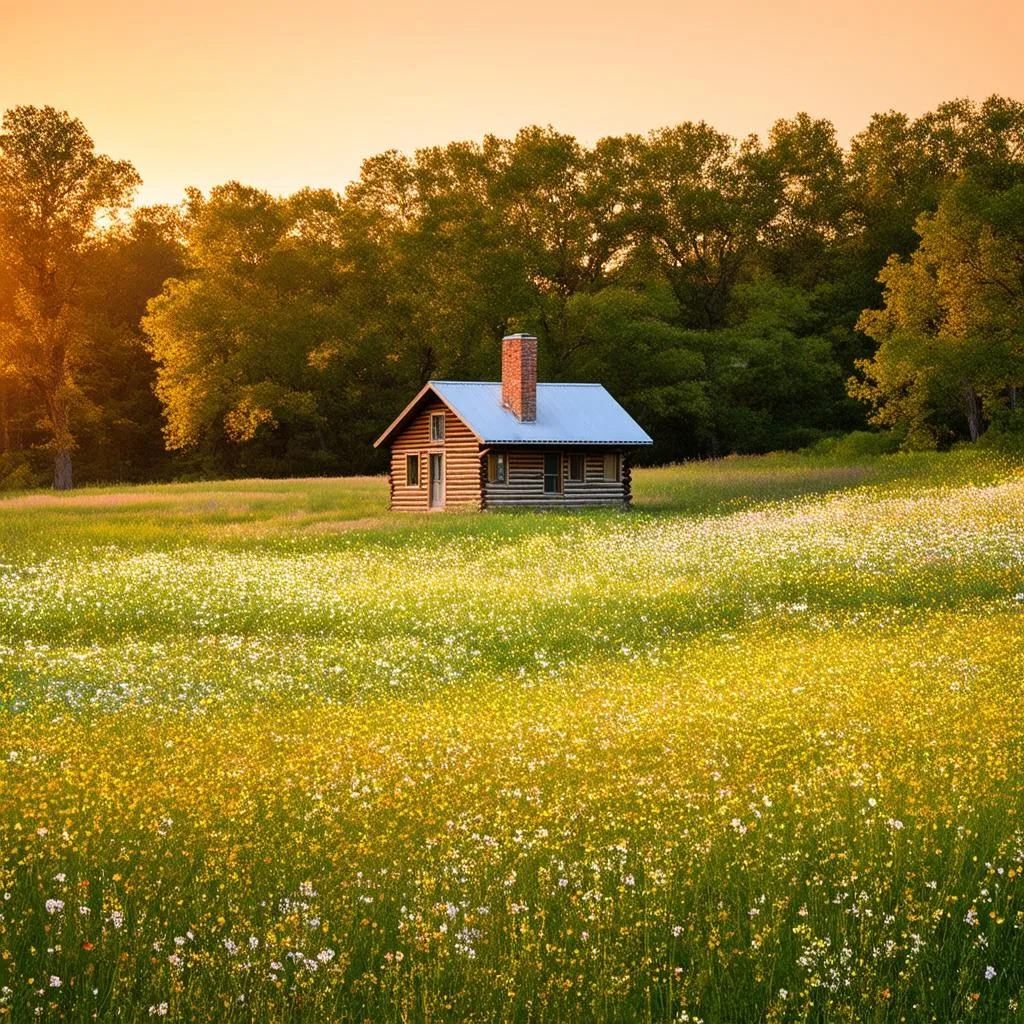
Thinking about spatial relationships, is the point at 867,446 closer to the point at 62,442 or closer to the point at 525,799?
the point at 62,442

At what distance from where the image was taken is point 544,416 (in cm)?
5544

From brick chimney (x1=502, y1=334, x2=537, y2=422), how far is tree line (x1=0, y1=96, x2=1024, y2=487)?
23985mm

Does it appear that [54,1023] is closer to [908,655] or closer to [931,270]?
[908,655]

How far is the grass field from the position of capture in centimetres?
661

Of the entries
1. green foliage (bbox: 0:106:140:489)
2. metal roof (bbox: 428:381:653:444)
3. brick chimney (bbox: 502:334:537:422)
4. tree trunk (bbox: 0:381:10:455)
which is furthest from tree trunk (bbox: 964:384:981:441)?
tree trunk (bbox: 0:381:10:455)

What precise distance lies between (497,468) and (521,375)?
459 centimetres

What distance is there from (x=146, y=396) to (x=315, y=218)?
18674mm

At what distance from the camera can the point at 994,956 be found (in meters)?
7.18

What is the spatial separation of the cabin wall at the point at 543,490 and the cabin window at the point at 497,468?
20 cm

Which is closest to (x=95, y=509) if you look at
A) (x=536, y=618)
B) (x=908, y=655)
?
(x=536, y=618)

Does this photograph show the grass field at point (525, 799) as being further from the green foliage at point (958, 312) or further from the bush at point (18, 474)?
the bush at point (18, 474)

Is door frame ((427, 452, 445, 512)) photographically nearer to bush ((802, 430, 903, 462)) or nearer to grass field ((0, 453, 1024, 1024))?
bush ((802, 430, 903, 462))

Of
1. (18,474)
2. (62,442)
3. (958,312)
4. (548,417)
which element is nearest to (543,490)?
(548,417)

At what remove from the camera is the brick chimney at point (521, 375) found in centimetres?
5409
